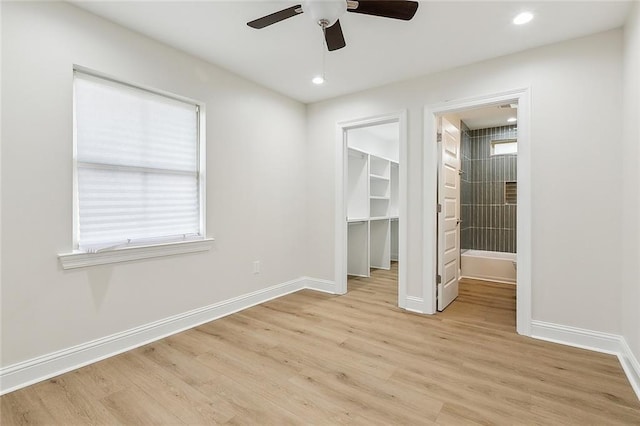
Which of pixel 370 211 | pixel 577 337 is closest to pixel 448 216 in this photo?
pixel 577 337

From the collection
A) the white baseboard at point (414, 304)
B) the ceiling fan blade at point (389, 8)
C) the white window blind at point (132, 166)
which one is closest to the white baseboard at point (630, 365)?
the white baseboard at point (414, 304)

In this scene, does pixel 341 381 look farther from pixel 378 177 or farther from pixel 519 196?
pixel 378 177

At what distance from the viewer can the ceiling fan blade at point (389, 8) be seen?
1694 millimetres

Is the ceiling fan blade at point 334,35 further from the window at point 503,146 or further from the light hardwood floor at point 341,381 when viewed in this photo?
the window at point 503,146

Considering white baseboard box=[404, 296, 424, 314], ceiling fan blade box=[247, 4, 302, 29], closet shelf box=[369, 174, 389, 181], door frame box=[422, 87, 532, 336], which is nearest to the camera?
ceiling fan blade box=[247, 4, 302, 29]

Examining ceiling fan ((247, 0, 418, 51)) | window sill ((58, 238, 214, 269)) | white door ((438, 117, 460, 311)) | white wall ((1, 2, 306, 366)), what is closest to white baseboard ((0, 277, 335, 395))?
white wall ((1, 2, 306, 366))

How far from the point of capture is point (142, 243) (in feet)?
8.17

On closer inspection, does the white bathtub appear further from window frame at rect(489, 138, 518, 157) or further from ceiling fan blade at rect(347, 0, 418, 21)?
ceiling fan blade at rect(347, 0, 418, 21)

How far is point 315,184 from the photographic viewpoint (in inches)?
160

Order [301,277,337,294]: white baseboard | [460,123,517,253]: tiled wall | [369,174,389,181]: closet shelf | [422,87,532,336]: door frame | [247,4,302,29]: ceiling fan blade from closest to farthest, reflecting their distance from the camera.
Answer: [247,4,302,29]: ceiling fan blade → [422,87,532,336]: door frame → [301,277,337,294]: white baseboard → [460,123,517,253]: tiled wall → [369,174,389,181]: closet shelf

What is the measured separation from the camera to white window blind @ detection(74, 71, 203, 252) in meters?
2.22

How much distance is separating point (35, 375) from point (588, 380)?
3.53 meters

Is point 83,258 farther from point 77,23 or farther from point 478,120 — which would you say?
point 478,120

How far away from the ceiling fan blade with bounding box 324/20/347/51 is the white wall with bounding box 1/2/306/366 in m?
1.49
